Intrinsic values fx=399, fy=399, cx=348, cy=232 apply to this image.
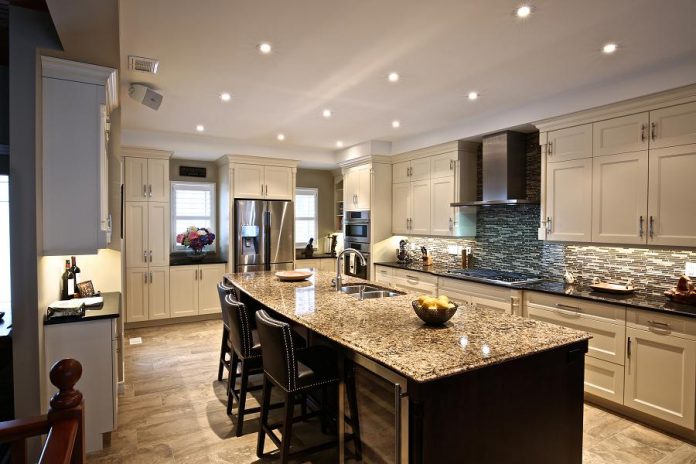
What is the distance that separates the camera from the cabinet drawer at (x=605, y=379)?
3.02 m

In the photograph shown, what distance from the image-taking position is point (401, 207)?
5680 mm

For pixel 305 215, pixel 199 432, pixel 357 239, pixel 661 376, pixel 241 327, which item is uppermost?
pixel 305 215

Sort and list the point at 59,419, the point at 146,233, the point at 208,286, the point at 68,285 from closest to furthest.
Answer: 1. the point at 59,419
2. the point at 68,285
3. the point at 146,233
4. the point at 208,286

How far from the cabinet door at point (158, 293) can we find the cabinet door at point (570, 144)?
16.3ft

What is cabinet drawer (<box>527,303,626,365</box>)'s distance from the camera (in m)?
2.99

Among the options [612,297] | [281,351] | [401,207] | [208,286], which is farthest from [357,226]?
[281,351]

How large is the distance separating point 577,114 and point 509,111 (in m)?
0.70

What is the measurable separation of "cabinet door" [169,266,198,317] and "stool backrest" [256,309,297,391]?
3873 millimetres

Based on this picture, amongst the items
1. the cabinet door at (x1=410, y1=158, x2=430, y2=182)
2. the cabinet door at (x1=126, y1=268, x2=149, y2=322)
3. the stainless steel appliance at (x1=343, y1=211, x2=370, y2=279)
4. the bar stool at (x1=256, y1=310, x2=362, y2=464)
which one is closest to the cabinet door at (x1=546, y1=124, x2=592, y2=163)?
the cabinet door at (x1=410, y1=158, x2=430, y2=182)

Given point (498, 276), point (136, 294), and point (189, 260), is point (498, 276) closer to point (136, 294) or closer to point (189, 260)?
point (189, 260)

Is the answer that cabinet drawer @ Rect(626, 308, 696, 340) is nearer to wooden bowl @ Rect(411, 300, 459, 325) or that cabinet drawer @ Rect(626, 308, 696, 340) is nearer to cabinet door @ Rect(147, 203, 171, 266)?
wooden bowl @ Rect(411, 300, 459, 325)

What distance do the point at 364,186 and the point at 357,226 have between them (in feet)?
2.03

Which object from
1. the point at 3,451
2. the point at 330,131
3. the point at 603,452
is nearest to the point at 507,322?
the point at 603,452

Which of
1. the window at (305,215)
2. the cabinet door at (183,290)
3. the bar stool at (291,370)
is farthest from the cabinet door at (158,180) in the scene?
the bar stool at (291,370)
